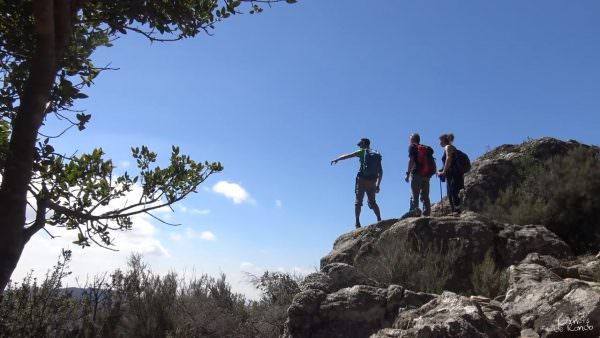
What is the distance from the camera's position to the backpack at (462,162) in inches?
443

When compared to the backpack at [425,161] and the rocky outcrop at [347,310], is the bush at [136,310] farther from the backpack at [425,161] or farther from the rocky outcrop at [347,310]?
the backpack at [425,161]

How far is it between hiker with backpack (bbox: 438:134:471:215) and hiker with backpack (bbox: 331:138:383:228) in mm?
1419

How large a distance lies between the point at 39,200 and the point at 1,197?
2.13 ft

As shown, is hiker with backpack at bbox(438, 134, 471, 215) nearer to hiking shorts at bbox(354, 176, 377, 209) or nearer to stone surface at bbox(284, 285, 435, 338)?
hiking shorts at bbox(354, 176, 377, 209)

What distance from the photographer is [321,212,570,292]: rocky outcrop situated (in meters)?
7.96

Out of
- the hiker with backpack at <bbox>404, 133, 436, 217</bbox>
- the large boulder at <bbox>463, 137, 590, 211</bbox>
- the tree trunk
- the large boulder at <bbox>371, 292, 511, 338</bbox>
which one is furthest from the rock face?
the large boulder at <bbox>463, 137, 590, 211</bbox>

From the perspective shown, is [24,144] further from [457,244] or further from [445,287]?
[457,244]

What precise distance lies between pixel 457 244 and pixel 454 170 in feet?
9.34

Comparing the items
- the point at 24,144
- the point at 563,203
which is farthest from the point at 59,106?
the point at 563,203

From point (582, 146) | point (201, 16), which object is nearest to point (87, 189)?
point (201, 16)

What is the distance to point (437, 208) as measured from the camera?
13.9 meters

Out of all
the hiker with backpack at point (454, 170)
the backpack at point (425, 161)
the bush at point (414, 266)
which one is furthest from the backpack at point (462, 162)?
the bush at point (414, 266)

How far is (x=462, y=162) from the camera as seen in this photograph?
11.3 meters

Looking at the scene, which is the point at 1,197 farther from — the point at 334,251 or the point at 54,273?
the point at 334,251
